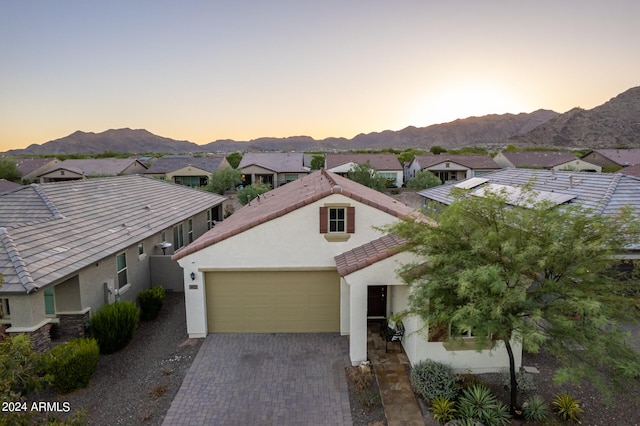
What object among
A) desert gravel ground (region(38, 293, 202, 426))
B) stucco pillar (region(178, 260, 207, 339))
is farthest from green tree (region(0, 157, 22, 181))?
stucco pillar (region(178, 260, 207, 339))

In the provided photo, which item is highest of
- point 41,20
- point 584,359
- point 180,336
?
point 41,20

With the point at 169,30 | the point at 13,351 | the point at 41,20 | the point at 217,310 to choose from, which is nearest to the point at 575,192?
the point at 217,310

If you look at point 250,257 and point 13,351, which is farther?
point 250,257

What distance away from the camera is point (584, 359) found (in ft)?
23.7

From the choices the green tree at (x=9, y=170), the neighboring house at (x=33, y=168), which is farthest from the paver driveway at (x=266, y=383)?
the green tree at (x=9, y=170)

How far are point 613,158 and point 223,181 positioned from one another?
64.4m

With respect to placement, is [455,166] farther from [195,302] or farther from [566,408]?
[566,408]

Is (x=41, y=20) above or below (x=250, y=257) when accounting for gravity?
above

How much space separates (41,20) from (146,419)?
25.5 m

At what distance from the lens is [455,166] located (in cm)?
6084

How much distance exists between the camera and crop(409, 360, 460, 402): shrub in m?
9.65

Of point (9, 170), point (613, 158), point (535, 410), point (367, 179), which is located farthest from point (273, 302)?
point (613, 158)

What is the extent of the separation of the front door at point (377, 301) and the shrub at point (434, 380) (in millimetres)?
3904

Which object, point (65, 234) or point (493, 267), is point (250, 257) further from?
point (493, 267)
